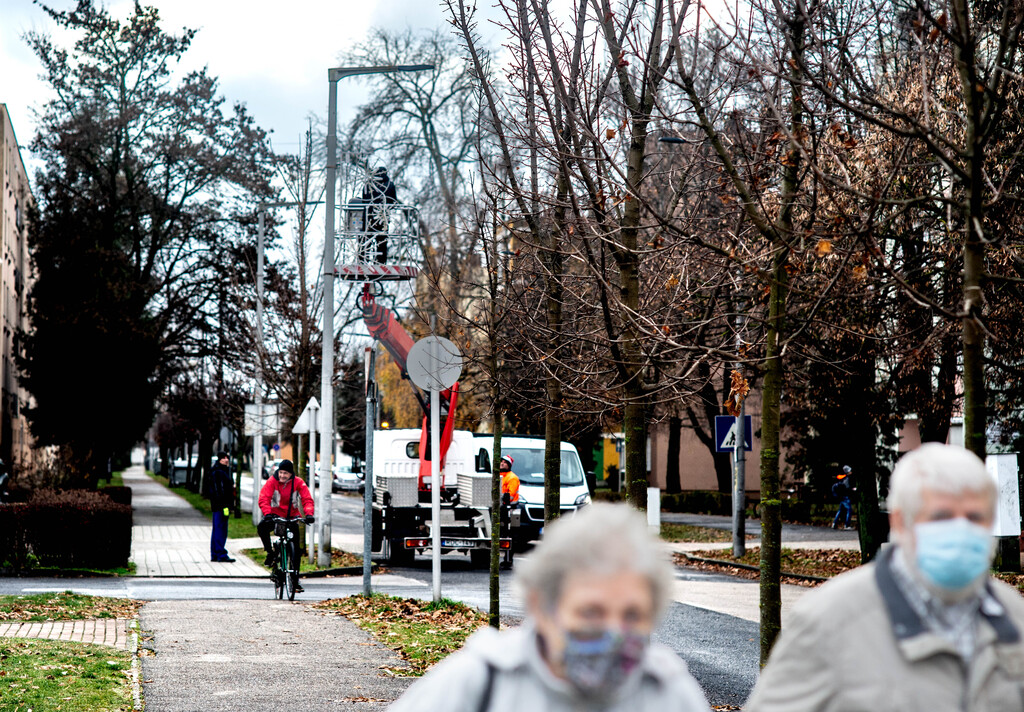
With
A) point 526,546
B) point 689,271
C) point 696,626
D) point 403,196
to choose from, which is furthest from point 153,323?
point 689,271

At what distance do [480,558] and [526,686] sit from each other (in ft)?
73.8

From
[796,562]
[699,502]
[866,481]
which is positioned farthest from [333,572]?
[699,502]

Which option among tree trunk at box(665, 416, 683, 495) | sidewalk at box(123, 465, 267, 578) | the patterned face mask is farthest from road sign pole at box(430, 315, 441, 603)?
tree trunk at box(665, 416, 683, 495)

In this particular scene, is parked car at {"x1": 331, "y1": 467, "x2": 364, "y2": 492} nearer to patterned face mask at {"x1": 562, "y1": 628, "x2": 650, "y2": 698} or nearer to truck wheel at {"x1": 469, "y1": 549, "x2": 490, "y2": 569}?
truck wheel at {"x1": 469, "y1": 549, "x2": 490, "y2": 569}

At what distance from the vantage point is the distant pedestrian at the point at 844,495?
1310 inches

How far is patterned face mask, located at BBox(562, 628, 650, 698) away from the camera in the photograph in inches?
84.7

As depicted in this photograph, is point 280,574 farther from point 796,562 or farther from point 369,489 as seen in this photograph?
point 796,562

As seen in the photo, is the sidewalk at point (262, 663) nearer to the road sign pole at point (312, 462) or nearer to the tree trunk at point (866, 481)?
the road sign pole at point (312, 462)

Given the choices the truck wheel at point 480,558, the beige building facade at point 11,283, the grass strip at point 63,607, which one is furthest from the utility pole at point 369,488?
the beige building facade at point 11,283

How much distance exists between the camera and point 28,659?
32.5ft

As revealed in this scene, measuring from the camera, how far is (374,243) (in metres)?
22.3

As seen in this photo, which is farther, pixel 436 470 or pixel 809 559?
pixel 809 559

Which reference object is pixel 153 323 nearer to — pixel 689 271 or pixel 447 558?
pixel 447 558

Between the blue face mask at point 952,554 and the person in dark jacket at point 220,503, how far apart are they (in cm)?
2071
